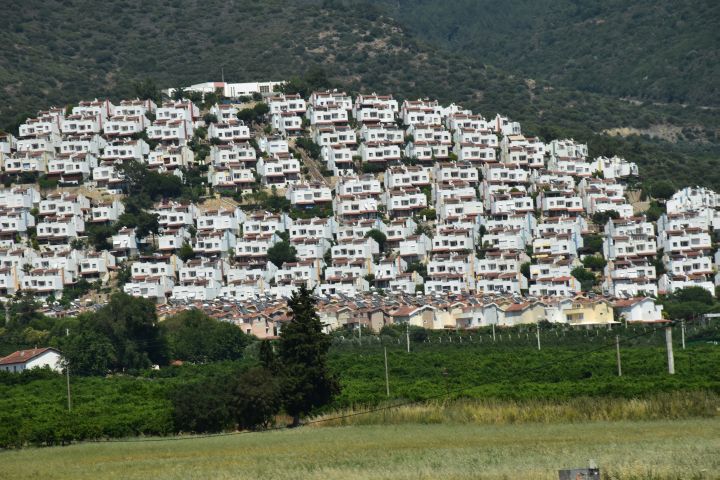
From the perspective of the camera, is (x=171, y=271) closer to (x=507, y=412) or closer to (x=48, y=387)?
(x=48, y=387)

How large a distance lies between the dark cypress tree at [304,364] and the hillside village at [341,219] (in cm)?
3952

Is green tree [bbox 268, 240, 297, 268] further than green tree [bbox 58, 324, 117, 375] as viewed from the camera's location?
Yes

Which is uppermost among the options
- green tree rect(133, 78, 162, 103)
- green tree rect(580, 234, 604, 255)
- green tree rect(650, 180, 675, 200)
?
green tree rect(133, 78, 162, 103)

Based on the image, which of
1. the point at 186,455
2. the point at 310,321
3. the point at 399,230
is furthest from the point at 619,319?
the point at 186,455

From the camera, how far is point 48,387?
80.8 m

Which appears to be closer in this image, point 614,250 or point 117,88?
point 614,250

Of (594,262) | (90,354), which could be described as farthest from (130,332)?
(594,262)

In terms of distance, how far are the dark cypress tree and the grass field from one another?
4242mm

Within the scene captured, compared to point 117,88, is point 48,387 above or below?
below

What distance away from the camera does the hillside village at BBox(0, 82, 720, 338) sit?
364 feet

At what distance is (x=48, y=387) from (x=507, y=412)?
110ft

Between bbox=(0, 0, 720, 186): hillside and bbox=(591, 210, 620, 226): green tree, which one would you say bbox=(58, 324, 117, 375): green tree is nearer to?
bbox=(591, 210, 620, 226): green tree

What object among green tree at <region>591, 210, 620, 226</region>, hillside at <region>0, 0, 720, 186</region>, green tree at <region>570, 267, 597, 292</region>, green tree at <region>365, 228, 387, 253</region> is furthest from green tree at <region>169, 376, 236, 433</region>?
hillside at <region>0, 0, 720, 186</region>

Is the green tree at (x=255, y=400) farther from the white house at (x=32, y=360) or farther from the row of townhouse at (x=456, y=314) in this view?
the row of townhouse at (x=456, y=314)
